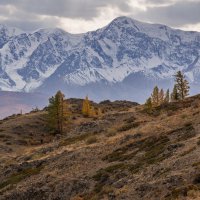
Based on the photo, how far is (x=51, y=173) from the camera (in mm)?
52156

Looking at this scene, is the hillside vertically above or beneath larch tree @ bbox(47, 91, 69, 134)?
beneath

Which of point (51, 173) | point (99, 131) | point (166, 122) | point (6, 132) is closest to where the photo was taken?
point (51, 173)

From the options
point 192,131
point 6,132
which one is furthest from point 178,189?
point 6,132

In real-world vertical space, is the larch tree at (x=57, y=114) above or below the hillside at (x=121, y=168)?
above

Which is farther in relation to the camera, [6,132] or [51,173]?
[6,132]

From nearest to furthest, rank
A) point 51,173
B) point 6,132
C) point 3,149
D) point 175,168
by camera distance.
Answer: point 175,168 < point 51,173 < point 3,149 < point 6,132

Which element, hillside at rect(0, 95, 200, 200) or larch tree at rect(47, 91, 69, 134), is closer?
hillside at rect(0, 95, 200, 200)

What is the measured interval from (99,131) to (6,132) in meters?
37.5

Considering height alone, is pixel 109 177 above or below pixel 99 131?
below

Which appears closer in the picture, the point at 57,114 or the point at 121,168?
the point at 121,168

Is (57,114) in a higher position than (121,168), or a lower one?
higher

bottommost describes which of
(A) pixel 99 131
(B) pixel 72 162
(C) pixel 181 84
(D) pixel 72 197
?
(D) pixel 72 197

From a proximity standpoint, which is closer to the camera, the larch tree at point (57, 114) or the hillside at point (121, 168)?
the hillside at point (121, 168)

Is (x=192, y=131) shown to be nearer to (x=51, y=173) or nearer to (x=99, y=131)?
(x=51, y=173)
